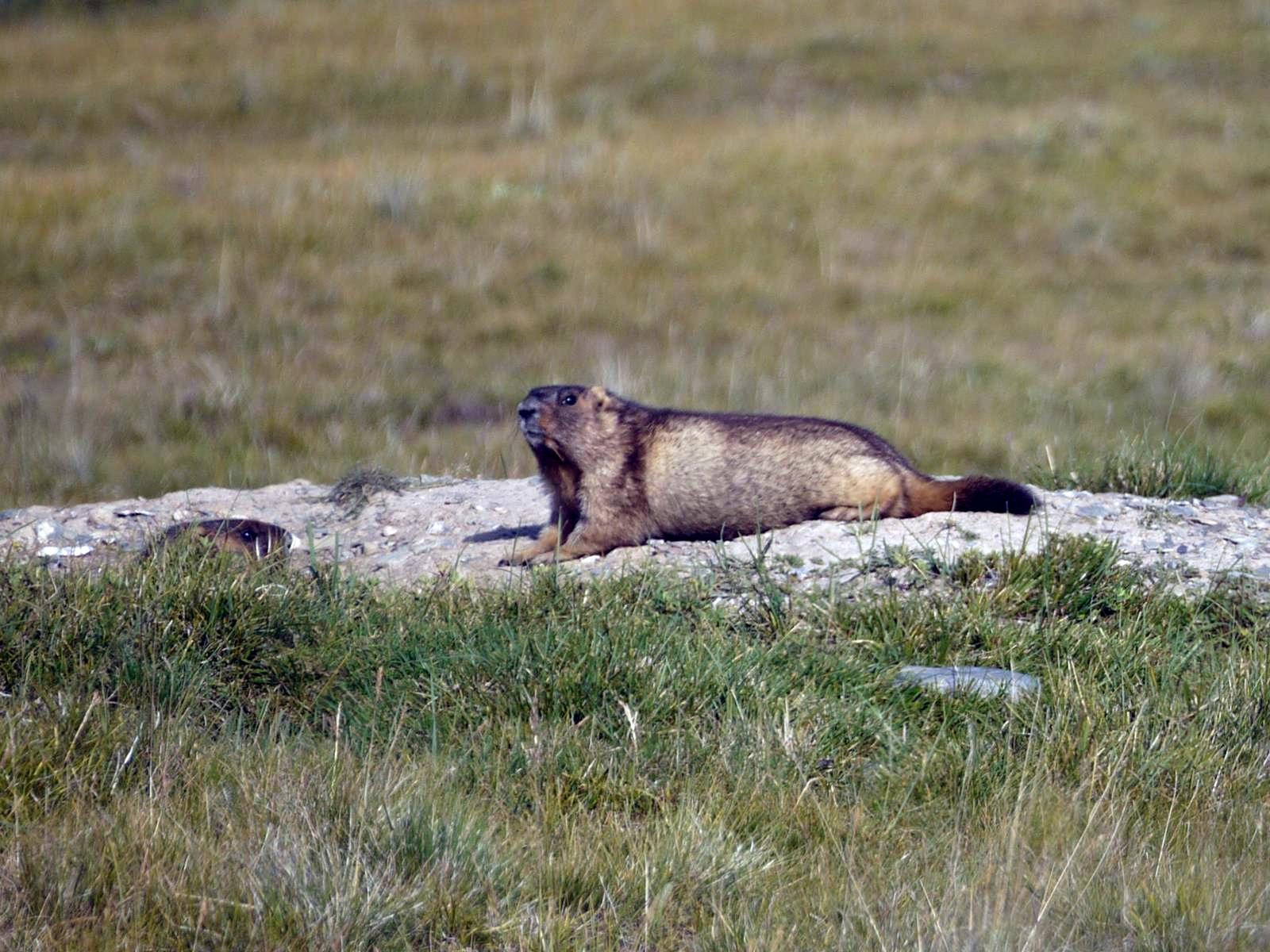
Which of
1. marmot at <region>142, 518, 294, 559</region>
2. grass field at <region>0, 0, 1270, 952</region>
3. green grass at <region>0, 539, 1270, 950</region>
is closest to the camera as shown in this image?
green grass at <region>0, 539, 1270, 950</region>

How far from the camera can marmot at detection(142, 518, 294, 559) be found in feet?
16.4

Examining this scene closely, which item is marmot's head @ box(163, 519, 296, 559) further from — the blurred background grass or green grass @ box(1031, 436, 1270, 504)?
green grass @ box(1031, 436, 1270, 504)

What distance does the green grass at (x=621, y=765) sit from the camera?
2887 millimetres

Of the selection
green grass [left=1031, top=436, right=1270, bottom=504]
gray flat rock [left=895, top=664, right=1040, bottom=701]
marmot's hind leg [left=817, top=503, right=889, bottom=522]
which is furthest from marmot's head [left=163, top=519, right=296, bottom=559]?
green grass [left=1031, top=436, right=1270, bottom=504]

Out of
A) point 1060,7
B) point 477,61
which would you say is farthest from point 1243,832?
point 1060,7

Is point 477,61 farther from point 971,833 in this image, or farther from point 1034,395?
point 971,833

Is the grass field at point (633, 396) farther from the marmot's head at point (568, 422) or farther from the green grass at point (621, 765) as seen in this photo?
the marmot's head at point (568, 422)

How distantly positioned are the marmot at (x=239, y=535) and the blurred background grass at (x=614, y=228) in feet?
5.70

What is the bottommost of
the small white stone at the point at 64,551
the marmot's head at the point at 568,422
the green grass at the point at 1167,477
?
the small white stone at the point at 64,551

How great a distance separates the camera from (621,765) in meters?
3.60

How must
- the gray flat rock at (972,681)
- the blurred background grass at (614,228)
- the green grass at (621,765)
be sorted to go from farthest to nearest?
the blurred background grass at (614,228) → the gray flat rock at (972,681) → the green grass at (621,765)

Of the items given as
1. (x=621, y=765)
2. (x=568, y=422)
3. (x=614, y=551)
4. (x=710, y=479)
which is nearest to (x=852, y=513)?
(x=710, y=479)

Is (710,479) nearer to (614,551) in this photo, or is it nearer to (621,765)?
(614,551)

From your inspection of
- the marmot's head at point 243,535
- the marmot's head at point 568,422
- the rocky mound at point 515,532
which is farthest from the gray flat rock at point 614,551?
the marmot's head at point 568,422
